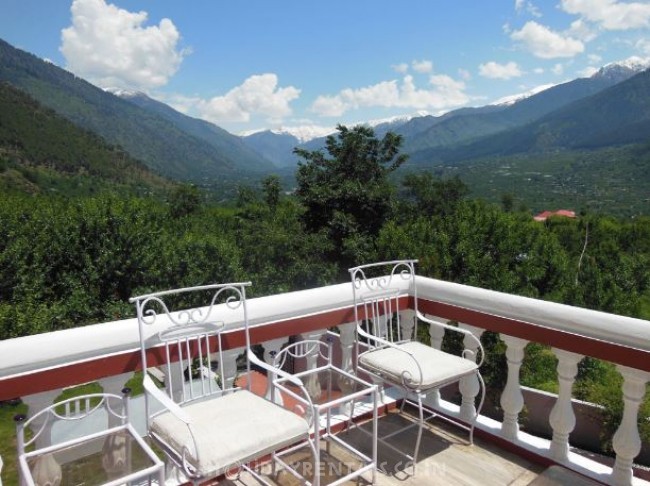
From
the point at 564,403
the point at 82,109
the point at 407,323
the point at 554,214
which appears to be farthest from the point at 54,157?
the point at 82,109

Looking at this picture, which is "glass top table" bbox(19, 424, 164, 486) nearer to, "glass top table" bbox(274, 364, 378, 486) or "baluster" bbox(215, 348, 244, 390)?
"baluster" bbox(215, 348, 244, 390)

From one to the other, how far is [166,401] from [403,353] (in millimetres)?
1271

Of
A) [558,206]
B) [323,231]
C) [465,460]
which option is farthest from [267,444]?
[558,206]

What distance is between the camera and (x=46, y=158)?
6388cm

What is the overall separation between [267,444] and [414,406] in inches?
59.0

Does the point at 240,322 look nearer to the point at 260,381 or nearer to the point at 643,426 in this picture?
the point at 260,381

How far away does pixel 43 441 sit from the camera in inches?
63.9

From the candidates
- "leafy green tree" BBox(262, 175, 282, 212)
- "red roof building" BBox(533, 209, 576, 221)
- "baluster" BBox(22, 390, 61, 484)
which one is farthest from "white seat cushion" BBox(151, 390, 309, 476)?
"red roof building" BBox(533, 209, 576, 221)

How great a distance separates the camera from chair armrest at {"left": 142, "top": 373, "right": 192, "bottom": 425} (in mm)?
1491

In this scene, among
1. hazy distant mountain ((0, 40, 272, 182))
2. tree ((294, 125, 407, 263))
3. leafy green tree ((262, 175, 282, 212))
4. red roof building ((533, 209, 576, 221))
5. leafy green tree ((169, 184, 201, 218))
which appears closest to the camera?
tree ((294, 125, 407, 263))

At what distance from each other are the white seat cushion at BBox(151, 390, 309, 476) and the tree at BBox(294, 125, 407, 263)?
505 inches

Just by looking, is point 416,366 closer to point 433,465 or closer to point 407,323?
point 433,465

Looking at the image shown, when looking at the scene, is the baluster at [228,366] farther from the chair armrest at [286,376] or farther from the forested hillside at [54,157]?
the forested hillside at [54,157]

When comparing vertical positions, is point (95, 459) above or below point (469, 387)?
above
